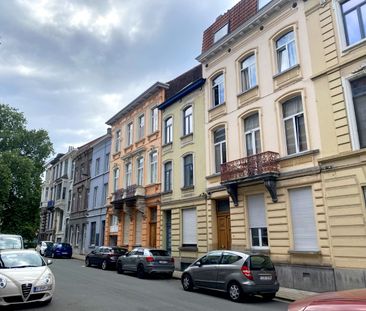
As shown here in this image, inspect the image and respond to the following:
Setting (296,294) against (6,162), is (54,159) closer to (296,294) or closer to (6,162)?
(6,162)

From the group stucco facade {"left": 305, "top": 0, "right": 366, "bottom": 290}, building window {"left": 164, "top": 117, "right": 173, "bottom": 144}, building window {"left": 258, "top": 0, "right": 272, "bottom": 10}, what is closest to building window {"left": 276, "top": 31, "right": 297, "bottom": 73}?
stucco facade {"left": 305, "top": 0, "right": 366, "bottom": 290}

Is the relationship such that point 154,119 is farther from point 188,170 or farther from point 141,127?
point 188,170

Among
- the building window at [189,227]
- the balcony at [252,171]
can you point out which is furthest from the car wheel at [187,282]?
the building window at [189,227]

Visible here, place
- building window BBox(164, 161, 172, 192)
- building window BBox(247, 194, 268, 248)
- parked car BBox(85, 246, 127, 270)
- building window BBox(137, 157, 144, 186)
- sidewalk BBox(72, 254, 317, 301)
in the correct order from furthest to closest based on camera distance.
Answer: building window BBox(137, 157, 144, 186) < building window BBox(164, 161, 172, 192) < parked car BBox(85, 246, 127, 270) < building window BBox(247, 194, 268, 248) < sidewalk BBox(72, 254, 317, 301)

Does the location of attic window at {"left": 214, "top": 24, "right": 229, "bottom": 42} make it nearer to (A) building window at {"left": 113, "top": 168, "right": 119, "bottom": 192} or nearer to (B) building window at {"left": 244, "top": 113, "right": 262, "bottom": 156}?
(B) building window at {"left": 244, "top": 113, "right": 262, "bottom": 156}

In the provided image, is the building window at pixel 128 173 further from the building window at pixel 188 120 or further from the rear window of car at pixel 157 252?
the rear window of car at pixel 157 252

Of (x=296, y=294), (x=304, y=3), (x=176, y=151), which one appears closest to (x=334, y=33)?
(x=304, y=3)

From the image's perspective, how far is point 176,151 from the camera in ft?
72.5

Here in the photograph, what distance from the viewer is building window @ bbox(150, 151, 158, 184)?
947 inches

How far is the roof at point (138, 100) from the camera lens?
81.5ft

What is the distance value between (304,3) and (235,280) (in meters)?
12.2

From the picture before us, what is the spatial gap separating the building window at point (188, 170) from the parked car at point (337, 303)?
57.0ft

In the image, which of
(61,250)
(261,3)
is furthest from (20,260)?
(61,250)

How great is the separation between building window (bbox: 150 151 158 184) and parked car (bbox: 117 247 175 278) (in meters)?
7.40
